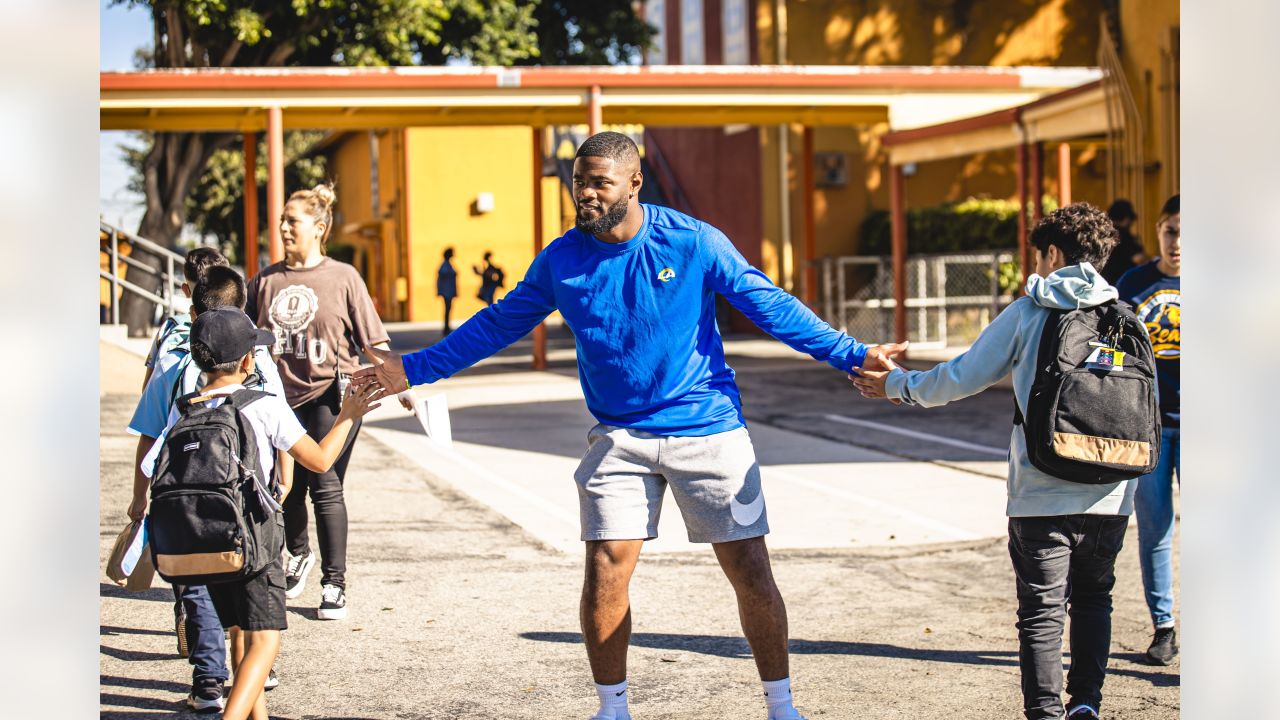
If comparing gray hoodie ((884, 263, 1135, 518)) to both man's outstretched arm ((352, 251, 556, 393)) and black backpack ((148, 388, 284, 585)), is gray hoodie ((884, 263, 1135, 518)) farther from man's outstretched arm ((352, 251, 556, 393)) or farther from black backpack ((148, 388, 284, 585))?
black backpack ((148, 388, 284, 585))

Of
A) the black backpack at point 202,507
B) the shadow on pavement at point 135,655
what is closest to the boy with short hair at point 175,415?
the shadow on pavement at point 135,655

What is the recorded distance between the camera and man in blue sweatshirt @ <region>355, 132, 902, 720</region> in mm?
4418

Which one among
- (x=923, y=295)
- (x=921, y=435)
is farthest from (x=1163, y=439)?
(x=923, y=295)

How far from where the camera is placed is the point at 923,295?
75.0ft

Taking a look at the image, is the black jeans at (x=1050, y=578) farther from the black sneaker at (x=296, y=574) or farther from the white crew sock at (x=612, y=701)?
the black sneaker at (x=296, y=574)

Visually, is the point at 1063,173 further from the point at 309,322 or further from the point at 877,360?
the point at 877,360

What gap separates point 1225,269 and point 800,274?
21.7 m

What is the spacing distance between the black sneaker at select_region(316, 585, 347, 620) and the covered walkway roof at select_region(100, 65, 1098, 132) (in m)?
11.0

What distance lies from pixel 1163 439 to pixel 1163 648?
79cm

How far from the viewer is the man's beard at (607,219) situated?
172 inches

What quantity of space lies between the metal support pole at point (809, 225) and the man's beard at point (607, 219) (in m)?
17.1

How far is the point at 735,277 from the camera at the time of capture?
4.47 m

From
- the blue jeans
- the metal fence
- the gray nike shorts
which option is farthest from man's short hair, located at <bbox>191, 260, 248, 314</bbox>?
the metal fence

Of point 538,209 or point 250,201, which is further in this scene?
point 538,209
